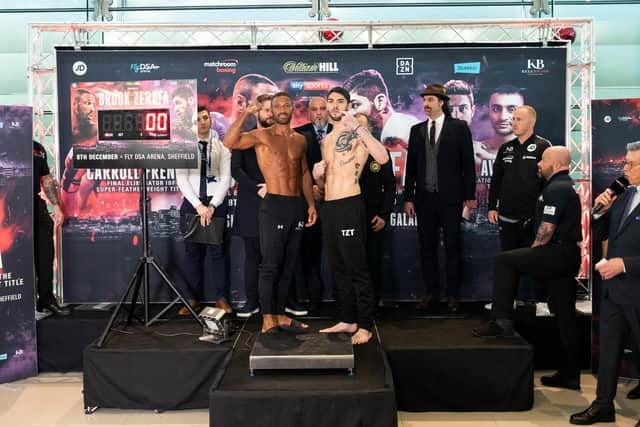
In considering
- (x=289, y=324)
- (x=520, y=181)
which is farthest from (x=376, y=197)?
(x=289, y=324)

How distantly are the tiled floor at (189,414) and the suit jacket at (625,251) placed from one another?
32.3 inches

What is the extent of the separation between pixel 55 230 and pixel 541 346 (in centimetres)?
413

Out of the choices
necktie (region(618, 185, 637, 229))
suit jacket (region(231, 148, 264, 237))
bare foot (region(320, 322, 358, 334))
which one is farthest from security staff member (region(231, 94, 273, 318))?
necktie (region(618, 185, 637, 229))

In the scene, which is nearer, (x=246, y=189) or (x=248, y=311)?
(x=246, y=189)

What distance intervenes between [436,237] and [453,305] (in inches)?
22.1

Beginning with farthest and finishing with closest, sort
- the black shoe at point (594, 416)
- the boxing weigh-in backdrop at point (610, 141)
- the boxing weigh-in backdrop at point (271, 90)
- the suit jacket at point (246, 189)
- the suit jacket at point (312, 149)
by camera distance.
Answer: the boxing weigh-in backdrop at point (271, 90) → the suit jacket at point (312, 149) → the suit jacket at point (246, 189) → the boxing weigh-in backdrop at point (610, 141) → the black shoe at point (594, 416)

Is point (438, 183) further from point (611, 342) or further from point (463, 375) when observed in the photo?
point (611, 342)

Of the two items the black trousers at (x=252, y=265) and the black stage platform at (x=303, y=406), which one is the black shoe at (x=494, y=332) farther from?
the black trousers at (x=252, y=265)

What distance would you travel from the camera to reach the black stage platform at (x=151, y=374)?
3.75 m

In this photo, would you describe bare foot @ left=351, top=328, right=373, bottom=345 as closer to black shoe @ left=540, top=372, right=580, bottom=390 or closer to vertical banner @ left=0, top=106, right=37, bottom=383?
black shoe @ left=540, top=372, right=580, bottom=390

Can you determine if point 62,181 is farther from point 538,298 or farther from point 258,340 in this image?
point 538,298

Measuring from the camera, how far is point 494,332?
3930 mm

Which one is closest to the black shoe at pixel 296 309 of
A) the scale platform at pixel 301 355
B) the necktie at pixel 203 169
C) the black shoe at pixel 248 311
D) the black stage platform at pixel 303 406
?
the black shoe at pixel 248 311

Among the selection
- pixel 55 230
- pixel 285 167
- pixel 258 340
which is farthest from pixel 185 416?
pixel 55 230
